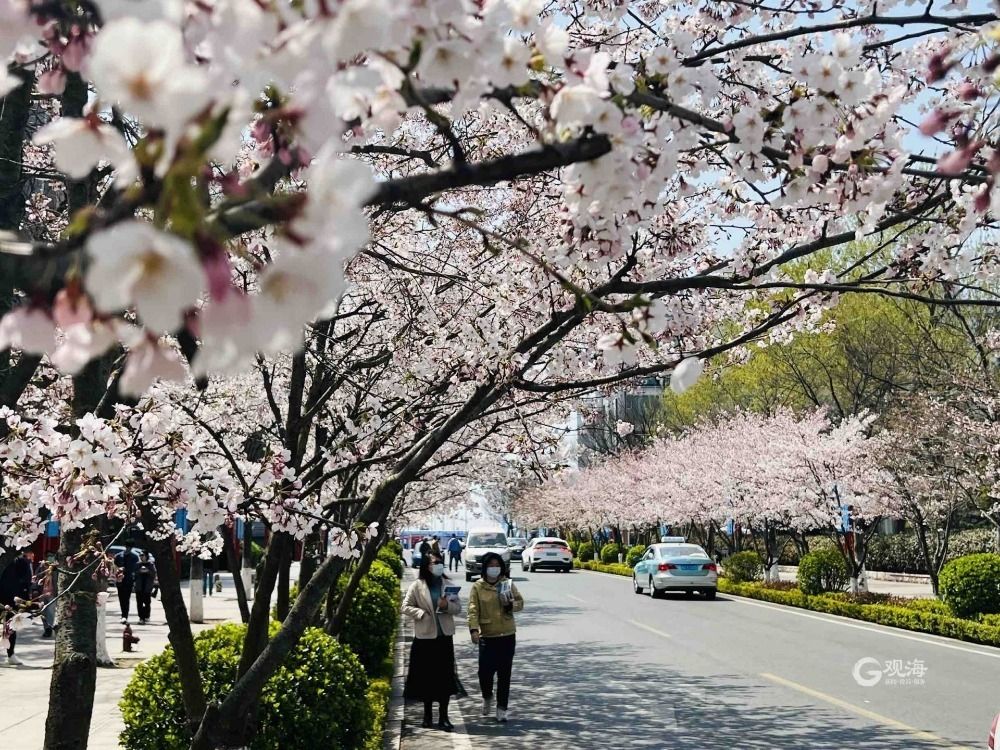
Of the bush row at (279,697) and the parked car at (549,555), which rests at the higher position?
the parked car at (549,555)

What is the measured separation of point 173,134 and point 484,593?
9786 mm

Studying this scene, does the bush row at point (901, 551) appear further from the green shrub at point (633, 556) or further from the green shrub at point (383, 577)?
the green shrub at point (383, 577)

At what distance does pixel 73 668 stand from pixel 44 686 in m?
9.48

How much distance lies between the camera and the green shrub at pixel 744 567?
2980 cm

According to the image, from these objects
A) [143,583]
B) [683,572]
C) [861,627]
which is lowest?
[861,627]

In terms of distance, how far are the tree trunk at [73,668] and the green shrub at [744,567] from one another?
1060 inches

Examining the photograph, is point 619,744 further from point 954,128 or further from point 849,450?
point 849,450

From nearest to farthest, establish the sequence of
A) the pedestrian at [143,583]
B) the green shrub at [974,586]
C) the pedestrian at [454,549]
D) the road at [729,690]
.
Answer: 1. the road at [729,690]
2. the green shrub at [974,586]
3. the pedestrian at [143,583]
4. the pedestrian at [454,549]

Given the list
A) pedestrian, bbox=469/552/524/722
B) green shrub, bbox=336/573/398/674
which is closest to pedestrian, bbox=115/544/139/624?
green shrub, bbox=336/573/398/674

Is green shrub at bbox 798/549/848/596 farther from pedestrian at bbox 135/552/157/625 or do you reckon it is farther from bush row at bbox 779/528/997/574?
pedestrian at bbox 135/552/157/625

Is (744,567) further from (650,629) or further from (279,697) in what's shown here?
(279,697)

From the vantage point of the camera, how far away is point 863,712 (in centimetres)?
1043

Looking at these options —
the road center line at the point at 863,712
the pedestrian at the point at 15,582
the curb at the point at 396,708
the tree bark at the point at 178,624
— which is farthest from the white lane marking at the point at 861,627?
the pedestrian at the point at 15,582

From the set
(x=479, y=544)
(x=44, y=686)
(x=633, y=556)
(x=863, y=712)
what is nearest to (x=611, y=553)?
(x=633, y=556)
